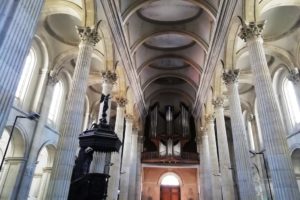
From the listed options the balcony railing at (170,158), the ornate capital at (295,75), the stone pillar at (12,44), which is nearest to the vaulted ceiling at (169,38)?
the balcony railing at (170,158)

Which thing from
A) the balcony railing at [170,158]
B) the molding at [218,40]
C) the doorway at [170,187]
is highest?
the molding at [218,40]

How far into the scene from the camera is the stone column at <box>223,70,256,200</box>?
905 centimetres

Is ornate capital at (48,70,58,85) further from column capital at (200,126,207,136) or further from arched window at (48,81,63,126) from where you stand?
column capital at (200,126,207,136)

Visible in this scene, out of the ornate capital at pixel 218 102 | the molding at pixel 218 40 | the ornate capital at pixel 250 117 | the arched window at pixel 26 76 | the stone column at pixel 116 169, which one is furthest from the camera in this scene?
the ornate capital at pixel 250 117

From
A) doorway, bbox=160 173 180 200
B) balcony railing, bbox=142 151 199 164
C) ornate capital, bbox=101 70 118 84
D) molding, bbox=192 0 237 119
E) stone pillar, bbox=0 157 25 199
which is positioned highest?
molding, bbox=192 0 237 119

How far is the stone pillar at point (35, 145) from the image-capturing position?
1123 centimetres

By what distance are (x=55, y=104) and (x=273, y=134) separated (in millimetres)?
12662

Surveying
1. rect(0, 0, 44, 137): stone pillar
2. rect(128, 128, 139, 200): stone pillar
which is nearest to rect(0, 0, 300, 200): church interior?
rect(0, 0, 44, 137): stone pillar

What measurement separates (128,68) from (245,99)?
9759 millimetres

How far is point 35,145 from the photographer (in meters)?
12.3

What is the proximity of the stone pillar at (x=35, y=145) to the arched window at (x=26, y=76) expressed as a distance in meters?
1.04

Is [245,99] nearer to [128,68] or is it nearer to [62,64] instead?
[128,68]

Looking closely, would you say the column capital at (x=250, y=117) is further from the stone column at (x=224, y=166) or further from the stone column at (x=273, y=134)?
the stone column at (x=273, y=134)

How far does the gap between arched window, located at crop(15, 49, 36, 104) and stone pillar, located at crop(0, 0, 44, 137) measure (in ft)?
29.7
